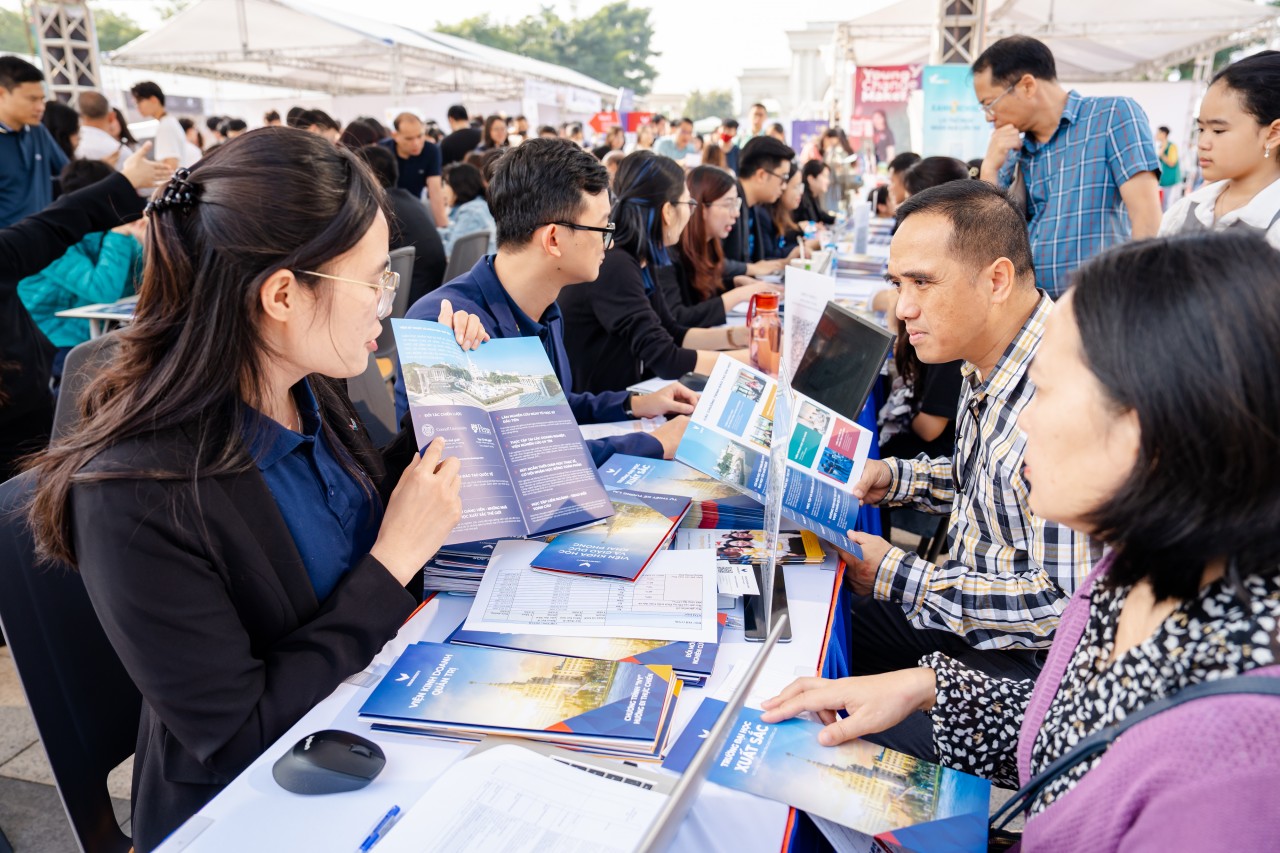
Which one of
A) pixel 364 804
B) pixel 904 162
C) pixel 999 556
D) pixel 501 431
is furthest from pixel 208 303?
pixel 904 162

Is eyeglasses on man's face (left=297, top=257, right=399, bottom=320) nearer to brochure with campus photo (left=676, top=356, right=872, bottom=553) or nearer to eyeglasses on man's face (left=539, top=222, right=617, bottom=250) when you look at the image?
brochure with campus photo (left=676, top=356, right=872, bottom=553)

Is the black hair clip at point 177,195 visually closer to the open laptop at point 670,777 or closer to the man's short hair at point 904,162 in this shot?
the open laptop at point 670,777

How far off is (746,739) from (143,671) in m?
0.71

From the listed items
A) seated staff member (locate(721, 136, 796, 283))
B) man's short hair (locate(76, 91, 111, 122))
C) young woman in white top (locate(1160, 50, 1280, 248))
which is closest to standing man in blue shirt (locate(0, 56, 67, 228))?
man's short hair (locate(76, 91, 111, 122))

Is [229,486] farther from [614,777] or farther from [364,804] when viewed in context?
[614,777]

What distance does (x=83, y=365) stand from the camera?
164 cm

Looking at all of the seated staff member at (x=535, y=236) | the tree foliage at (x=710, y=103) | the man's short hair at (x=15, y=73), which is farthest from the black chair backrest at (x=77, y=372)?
the tree foliage at (x=710, y=103)

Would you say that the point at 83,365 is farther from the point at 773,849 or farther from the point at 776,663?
the point at 773,849

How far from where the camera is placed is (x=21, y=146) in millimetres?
4215

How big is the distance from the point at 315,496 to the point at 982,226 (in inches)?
53.7

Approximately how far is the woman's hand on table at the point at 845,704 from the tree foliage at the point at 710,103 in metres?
→ 64.3

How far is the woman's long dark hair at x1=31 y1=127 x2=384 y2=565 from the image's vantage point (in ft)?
3.30

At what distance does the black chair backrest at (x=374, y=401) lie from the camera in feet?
7.78

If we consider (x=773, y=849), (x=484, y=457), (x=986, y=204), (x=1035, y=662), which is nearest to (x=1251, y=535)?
(x=773, y=849)
